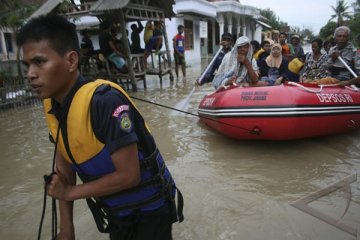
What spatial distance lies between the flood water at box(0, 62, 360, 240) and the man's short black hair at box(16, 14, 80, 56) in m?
1.95

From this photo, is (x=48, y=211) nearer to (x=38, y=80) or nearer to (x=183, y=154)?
(x=183, y=154)

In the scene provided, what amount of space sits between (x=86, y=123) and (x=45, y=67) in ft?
0.84

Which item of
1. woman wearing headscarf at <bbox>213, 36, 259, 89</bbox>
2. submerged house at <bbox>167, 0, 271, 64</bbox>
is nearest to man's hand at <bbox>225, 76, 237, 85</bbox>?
woman wearing headscarf at <bbox>213, 36, 259, 89</bbox>

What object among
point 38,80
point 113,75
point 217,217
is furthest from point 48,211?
point 113,75

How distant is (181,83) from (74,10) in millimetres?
3982

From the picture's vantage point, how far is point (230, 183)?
3.76m

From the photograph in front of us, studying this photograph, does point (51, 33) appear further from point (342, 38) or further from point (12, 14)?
point (12, 14)

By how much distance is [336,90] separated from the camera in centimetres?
496

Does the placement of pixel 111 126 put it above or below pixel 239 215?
above

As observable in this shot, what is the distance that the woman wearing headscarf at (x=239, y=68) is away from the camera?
526 centimetres

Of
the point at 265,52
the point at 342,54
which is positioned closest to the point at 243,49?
the point at 342,54

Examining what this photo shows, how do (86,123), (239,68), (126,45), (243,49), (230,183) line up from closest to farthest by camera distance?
(86,123) < (230,183) < (243,49) < (239,68) < (126,45)

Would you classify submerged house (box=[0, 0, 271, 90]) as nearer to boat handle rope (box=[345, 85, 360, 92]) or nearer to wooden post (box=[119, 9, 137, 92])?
wooden post (box=[119, 9, 137, 92])

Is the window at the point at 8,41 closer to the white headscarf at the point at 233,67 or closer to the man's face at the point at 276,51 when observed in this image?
the white headscarf at the point at 233,67
